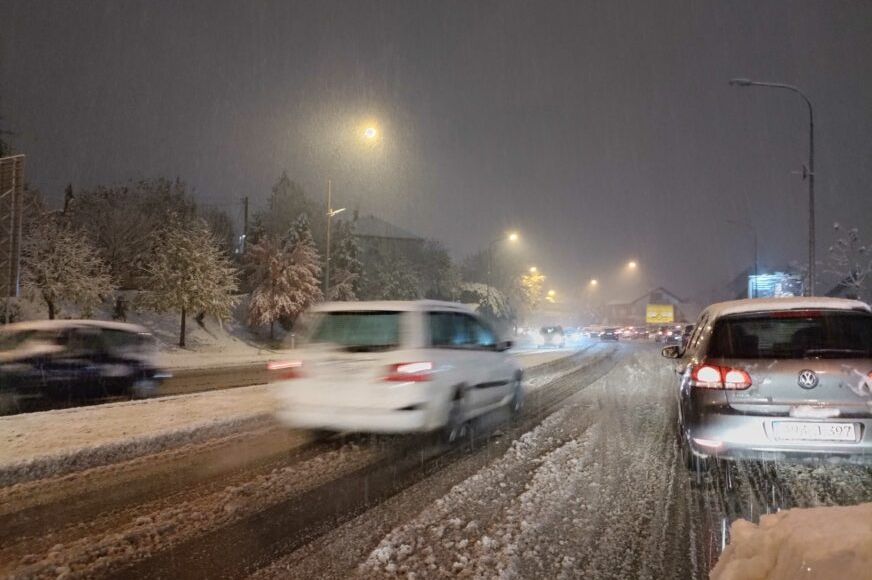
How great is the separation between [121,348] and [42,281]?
69.3ft

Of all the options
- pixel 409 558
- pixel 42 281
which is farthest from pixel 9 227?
pixel 409 558

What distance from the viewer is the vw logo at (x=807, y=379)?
5500mm

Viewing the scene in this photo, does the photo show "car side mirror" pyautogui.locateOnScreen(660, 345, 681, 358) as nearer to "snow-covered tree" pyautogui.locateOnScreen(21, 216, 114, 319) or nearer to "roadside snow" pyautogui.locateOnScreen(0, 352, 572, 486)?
"roadside snow" pyautogui.locateOnScreen(0, 352, 572, 486)

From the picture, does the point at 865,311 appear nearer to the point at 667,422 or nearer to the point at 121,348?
the point at 667,422

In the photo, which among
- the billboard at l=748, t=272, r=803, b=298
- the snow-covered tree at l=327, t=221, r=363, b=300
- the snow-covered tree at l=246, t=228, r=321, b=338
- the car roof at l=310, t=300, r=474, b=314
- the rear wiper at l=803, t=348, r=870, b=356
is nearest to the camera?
the rear wiper at l=803, t=348, r=870, b=356

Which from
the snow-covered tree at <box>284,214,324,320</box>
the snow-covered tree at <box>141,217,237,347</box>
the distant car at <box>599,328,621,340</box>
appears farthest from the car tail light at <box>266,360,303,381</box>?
the distant car at <box>599,328,621,340</box>

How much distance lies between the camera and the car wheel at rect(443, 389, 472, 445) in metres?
8.09

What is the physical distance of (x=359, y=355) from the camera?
7559 mm

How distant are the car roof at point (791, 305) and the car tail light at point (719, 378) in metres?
0.63

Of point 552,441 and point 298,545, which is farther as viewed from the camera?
point 552,441

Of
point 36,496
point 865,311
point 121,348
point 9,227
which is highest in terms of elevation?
point 9,227

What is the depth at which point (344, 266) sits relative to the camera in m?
47.1

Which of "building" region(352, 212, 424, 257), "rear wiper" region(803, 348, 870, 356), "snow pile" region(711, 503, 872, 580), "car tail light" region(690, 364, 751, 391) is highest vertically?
"building" region(352, 212, 424, 257)

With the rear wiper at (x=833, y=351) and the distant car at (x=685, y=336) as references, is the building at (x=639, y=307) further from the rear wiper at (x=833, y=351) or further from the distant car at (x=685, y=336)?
the rear wiper at (x=833, y=351)
